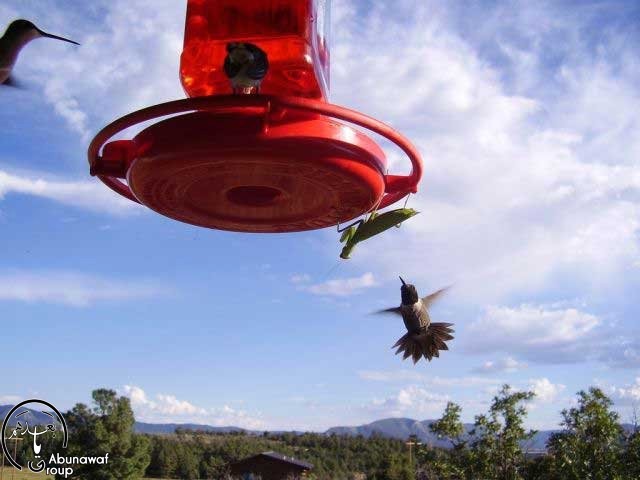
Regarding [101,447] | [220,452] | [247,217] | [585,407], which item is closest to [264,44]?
[247,217]

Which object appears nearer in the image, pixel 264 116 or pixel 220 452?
pixel 264 116

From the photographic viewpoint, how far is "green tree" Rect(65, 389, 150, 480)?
3244 centimetres

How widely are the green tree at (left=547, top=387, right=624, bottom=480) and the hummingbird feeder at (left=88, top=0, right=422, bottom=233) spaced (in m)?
9.85

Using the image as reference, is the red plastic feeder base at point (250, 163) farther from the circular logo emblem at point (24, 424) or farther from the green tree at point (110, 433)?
the green tree at point (110, 433)

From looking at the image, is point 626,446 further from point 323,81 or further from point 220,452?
point 220,452

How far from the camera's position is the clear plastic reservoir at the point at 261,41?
8.62 ft

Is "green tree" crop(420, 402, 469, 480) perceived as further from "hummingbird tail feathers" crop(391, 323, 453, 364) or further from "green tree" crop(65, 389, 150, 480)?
"green tree" crop(65, 389, 150, 480)

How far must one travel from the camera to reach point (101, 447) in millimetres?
31953

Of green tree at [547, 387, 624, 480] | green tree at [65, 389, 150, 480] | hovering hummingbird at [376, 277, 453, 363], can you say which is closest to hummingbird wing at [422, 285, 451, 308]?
hovering hummingbird at [376, 277, 453, 363]

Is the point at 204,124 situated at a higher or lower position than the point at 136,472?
higher

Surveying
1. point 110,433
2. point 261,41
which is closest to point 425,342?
point 261,41

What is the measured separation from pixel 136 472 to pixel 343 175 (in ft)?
117

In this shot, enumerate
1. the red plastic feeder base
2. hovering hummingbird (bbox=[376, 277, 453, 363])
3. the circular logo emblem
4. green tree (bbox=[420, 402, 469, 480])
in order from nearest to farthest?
the red plastic feeder base → hovering hummingbird (bbox=[376, 277, 453, 363]) → the circular logo emblem → green tree (bbox=[420, 402, 469, 480])

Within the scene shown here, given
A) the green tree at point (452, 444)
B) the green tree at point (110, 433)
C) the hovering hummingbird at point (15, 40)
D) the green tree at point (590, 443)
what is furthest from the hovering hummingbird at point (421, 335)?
the green tree at point (110, 433)
